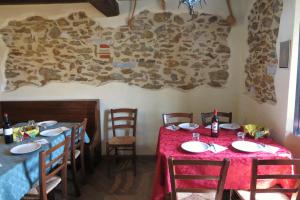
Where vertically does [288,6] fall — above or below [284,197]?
above

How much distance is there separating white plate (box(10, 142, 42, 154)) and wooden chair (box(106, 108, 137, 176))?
113 cm

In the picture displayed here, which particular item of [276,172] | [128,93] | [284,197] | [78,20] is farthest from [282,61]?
[78,20]

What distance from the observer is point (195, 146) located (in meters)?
2.21

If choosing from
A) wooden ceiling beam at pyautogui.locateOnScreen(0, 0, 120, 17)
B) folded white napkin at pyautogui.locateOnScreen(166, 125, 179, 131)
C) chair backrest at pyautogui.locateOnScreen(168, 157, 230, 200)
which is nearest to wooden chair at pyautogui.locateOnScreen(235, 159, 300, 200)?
chair backrest at pyautogui.locateOnScreen(168, 157, 230, 200)

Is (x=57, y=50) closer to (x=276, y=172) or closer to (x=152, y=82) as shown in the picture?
(x=152, y=82)

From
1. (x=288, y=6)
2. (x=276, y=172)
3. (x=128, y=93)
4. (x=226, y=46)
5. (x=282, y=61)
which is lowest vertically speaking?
(x=276, y=172)

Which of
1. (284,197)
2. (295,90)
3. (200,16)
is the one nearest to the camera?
(284,197)

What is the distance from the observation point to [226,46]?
11.6 ft

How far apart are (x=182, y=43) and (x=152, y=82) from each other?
0.69 m

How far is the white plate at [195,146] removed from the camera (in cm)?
211

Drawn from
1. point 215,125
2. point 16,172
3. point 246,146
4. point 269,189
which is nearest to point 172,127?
point 215,125

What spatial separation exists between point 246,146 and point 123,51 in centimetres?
215

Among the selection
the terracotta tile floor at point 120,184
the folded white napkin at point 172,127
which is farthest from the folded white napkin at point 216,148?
the terracotta tile floor at point 120,184

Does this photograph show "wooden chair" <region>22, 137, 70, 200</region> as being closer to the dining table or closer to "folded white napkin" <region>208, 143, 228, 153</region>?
the dining table
